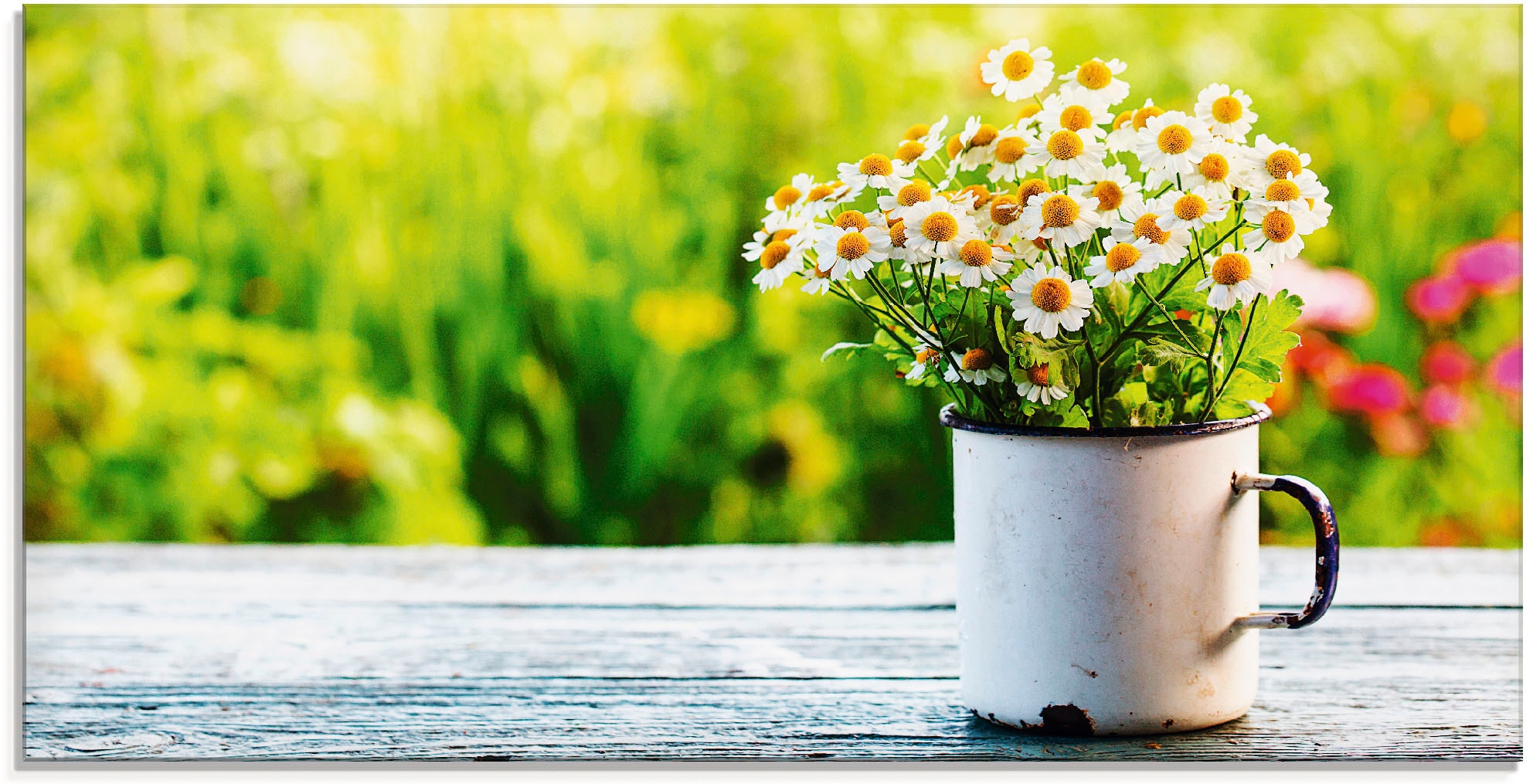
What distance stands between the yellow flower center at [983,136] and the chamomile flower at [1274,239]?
0.13 meters

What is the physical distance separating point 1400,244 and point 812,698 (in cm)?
119

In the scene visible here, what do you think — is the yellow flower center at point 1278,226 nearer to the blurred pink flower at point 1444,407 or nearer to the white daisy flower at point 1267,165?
the white daisy flower at point 1267,165

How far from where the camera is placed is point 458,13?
5.49ft

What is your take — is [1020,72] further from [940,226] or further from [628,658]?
[628,658]

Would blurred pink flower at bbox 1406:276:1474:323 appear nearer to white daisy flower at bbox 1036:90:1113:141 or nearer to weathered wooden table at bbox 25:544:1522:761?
weathered wooden table at bbox 25:544:1522:761

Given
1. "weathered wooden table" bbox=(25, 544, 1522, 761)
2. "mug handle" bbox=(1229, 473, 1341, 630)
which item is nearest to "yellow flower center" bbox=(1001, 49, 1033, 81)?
"mug handle" bbox=(1229, 473, 1341, 630)

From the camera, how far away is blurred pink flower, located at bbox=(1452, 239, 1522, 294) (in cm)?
153

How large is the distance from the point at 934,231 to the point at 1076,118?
3.9 inches

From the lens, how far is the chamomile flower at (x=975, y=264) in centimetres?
58

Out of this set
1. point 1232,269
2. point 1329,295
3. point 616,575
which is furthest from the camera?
point 1329,295

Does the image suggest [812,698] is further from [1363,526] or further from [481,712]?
[1363,526]

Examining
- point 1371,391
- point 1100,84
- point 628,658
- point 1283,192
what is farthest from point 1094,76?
point 1371,391

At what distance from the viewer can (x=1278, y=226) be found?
1.89ft

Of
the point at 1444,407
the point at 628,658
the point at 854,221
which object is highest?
the point at 854,221
